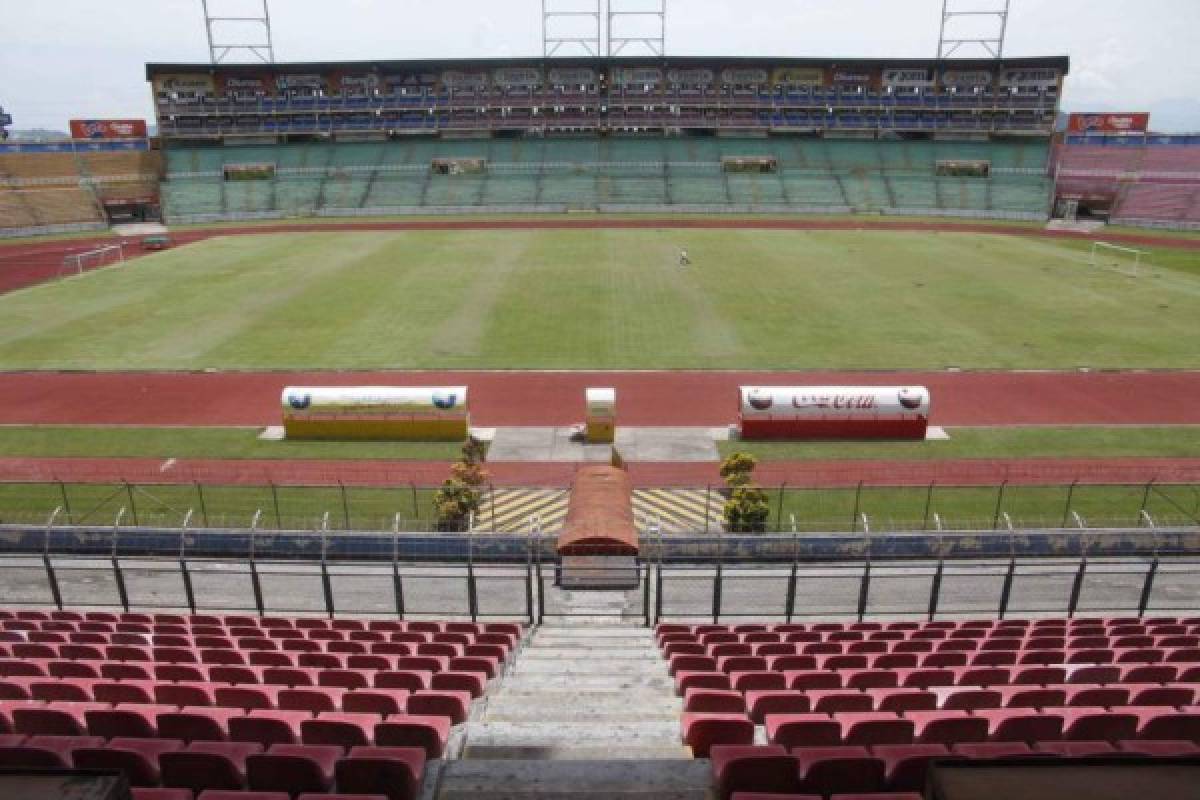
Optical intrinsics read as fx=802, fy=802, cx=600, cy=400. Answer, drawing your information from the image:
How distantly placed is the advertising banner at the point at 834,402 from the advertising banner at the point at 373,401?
33.9 feet

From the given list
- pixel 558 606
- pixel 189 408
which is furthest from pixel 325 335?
pixel 558 606

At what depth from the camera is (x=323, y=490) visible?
78.2 feet

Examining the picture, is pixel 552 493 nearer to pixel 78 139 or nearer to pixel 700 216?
pixel 700 216

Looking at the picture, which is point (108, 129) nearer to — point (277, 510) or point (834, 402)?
point (277, 510)

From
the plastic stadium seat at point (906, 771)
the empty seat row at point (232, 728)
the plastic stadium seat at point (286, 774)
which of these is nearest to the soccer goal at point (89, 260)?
the empty seat row at point (232, 728)

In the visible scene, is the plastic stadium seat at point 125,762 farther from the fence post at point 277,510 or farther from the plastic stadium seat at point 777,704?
the fence post at point 277,510

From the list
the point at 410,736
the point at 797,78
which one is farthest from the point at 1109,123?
the point at 410,736

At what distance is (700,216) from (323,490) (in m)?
66.5

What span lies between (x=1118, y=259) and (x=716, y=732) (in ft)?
227

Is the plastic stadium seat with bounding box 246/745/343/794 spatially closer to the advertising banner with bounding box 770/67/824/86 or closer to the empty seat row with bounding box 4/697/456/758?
the empty seat row with bounding box 4/697/456/758

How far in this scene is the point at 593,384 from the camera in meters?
33.8

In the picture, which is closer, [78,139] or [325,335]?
[325,335]

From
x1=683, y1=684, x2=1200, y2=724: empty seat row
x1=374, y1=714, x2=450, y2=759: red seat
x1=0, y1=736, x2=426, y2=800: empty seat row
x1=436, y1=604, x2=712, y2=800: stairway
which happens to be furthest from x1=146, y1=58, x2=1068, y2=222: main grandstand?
x1=0, y1=736, x2=426, y2=800: empty seat row

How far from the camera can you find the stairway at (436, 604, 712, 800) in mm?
5487
